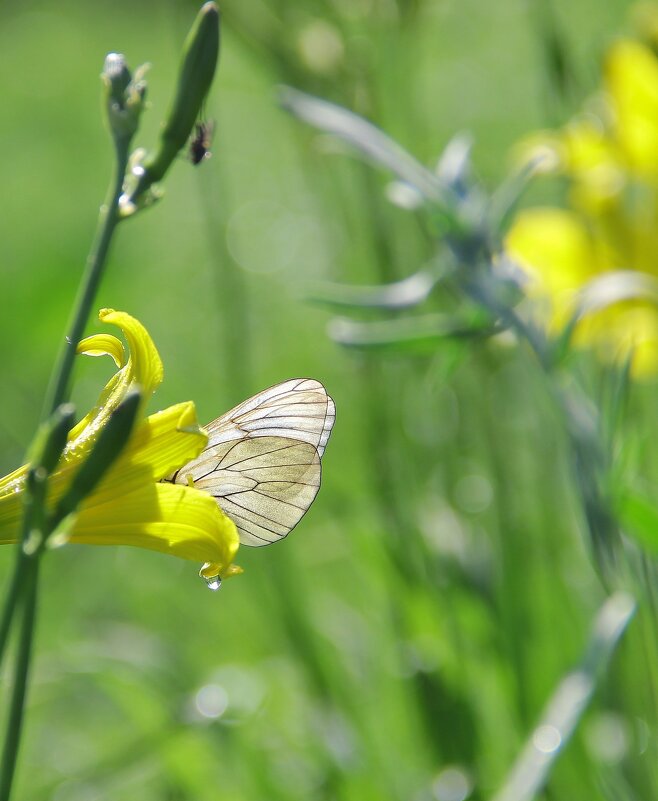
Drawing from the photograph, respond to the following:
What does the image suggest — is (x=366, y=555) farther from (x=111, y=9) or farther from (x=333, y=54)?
(x=111, y=9)

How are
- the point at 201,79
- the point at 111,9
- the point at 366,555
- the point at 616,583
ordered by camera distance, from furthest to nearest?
the point at 111,9, the point at 366,555, the point at 616,583, the point at 201,79

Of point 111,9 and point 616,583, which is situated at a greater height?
point 111,9

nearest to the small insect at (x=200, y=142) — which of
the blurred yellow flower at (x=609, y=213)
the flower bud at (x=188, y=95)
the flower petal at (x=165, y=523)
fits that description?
the flower bud at (x=188, y=95)

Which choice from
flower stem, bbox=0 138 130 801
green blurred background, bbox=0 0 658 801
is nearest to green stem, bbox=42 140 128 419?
flower stem, bbox=0 138 130 801

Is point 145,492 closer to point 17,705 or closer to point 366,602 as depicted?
point 17,705

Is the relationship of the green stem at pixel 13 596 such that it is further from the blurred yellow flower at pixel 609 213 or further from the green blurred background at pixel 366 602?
the blurred yellow flower at pixel 609 213

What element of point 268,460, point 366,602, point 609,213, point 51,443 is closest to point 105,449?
point 51,443

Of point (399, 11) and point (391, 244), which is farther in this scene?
point (391, 244)

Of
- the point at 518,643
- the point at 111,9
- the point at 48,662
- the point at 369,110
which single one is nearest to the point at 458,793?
the point at 518,643
